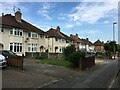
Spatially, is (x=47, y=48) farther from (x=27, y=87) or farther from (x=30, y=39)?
(x=27, y=87)

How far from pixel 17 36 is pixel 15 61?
735 inches

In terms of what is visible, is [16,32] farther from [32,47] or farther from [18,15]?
[32,47]

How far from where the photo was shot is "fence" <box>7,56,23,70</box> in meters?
17.7

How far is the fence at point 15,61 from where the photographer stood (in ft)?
58.0

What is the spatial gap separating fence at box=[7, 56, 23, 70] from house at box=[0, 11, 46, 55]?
15000mm

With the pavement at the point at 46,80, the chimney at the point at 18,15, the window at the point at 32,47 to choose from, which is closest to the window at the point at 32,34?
the window at the point at 32,47

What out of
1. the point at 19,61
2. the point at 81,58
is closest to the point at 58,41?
the point at 81,58

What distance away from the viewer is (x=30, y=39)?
134ft

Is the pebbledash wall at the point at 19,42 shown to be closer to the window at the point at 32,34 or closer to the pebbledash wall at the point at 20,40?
the pebbledash wall at the point at 20,40

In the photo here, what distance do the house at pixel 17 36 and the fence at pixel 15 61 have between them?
15.0 metres

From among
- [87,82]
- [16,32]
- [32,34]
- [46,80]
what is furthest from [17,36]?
[87,82]

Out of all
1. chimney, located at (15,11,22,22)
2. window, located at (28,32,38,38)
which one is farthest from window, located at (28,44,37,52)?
chimney, located at (15,11,22,22)

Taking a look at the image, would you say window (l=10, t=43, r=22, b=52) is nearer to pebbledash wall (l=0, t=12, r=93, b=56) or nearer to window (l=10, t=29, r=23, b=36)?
pebbledash wall (l=0, t=12, r=93, b=56)

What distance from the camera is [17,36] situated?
119 ft
